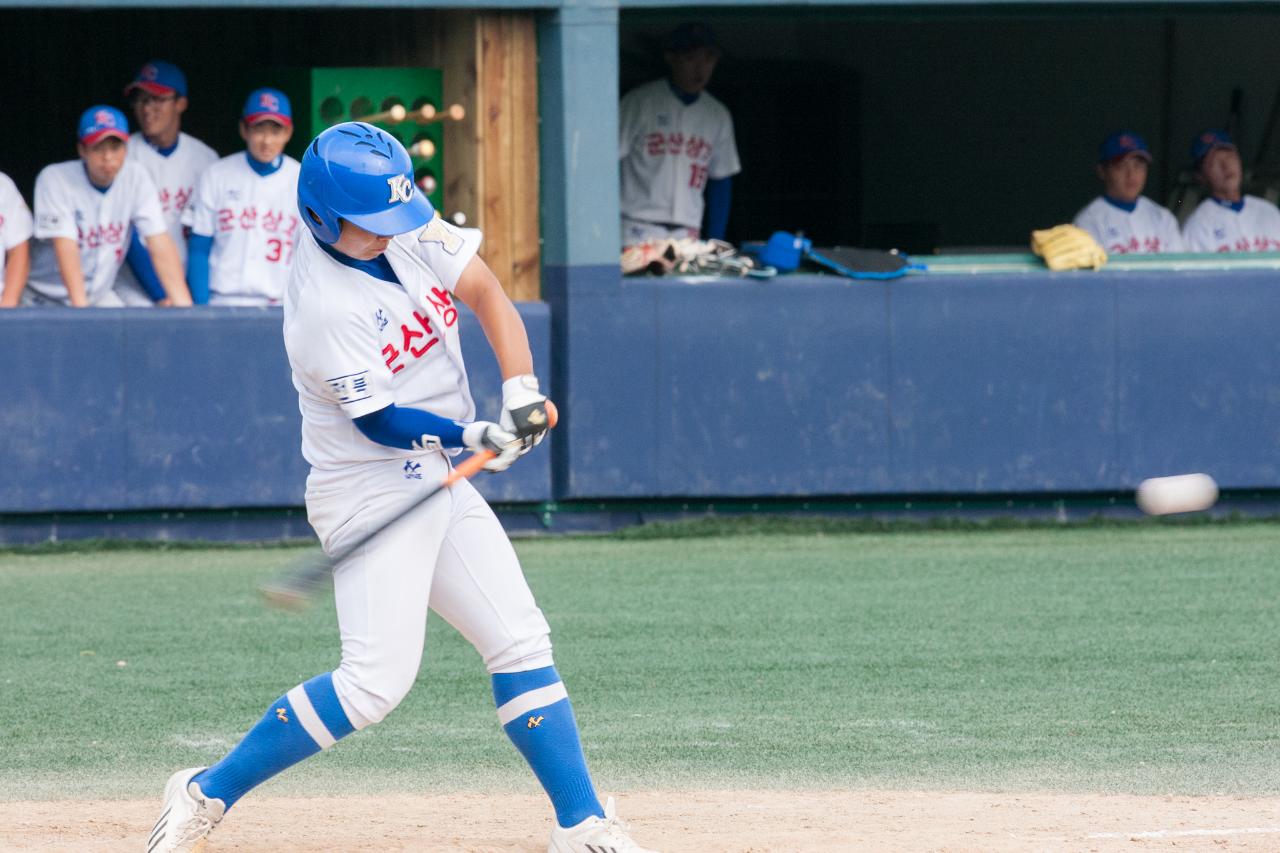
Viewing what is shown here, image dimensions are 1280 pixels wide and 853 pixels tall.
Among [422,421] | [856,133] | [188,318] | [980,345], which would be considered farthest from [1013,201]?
[422,421]

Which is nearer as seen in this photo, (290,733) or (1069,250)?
(290,733)

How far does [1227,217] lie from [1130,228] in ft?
2.03

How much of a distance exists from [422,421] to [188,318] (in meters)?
5.22

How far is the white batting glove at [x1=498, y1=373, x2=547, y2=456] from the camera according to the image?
4.01 meters

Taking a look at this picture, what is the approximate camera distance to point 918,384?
30.8 feet

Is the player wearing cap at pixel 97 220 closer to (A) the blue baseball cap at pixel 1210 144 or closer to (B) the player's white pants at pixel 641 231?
(B) the player's white pants at pixel 641 231

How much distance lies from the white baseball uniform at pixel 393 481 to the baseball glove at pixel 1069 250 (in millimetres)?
5889

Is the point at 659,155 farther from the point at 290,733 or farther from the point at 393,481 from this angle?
the point at 290,733

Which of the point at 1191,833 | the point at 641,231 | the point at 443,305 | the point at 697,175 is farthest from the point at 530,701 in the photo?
the point at 697,175

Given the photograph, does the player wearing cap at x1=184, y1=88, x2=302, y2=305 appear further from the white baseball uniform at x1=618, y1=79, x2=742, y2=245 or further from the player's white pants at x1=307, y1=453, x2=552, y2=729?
the player's white pants at x1=307, y1=453, x2=552, y2=729

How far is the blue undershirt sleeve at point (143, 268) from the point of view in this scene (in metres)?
9.05

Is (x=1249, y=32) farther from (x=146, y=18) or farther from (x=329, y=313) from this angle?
(x=329, y=313)

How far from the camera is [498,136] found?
938cm

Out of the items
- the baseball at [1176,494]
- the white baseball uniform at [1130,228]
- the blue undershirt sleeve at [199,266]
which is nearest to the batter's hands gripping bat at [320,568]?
the baseball at [1176,494]
